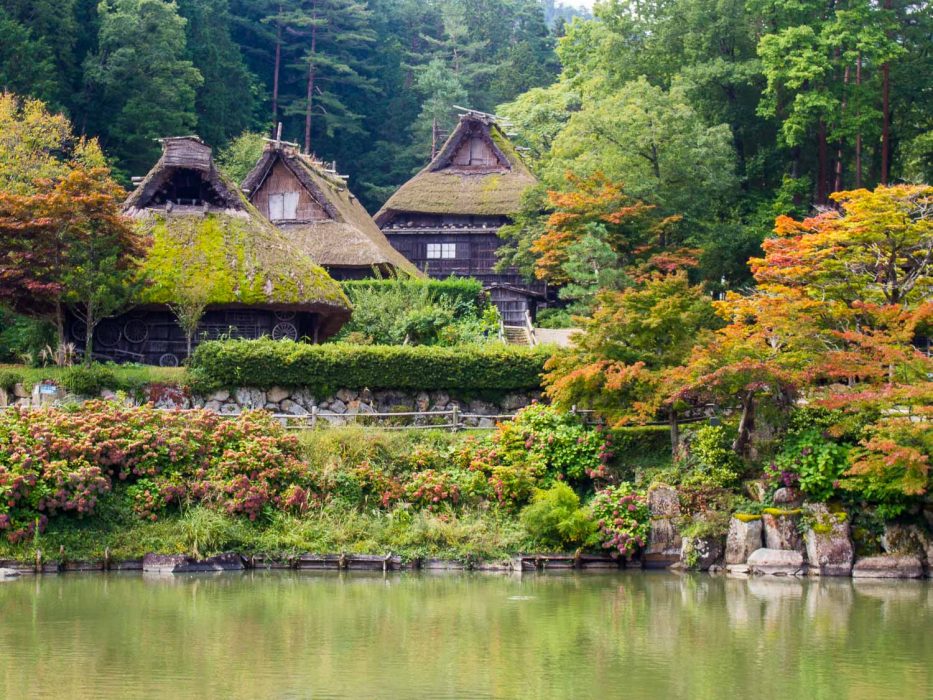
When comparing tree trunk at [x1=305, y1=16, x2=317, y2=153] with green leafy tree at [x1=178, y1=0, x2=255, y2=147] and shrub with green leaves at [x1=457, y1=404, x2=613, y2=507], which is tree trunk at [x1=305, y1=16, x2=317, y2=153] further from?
shrub with green leaves at [x1=457, y1=404, x2=613, y2=507]

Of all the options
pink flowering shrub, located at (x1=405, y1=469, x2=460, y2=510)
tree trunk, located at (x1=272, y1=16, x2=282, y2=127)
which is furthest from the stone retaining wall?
tree trunk, located at (x1=272, y1=16, x2=282, y2=127)

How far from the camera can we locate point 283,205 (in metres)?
48.9

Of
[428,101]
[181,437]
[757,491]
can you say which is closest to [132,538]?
[181,437]

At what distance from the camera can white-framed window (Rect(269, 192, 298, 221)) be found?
4869 cm

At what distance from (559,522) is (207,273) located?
1375cm

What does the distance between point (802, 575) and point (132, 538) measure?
41.4ft

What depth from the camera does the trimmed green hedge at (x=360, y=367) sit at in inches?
→ 1282

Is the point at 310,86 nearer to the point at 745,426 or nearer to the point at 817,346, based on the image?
the point at 817,346

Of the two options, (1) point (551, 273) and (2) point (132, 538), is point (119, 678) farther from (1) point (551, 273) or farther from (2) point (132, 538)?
(1) point (551, 273)

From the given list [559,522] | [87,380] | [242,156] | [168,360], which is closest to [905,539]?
[559,522]

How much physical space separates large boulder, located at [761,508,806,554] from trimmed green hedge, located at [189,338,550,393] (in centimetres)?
844

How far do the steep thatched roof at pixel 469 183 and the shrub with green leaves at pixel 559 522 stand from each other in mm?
25694

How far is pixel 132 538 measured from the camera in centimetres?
2586

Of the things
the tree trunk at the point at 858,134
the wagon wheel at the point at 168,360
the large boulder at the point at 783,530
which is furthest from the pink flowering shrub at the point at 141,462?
the tree trunk at the point at 858,134
